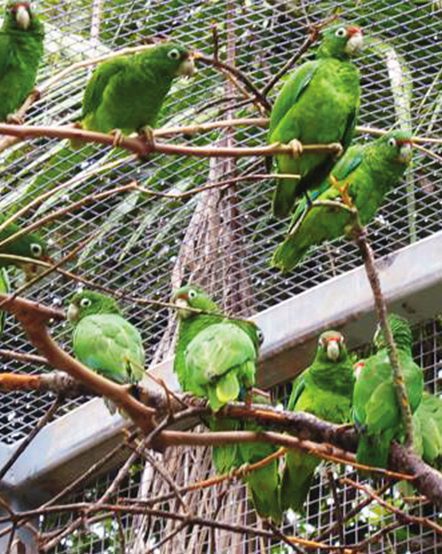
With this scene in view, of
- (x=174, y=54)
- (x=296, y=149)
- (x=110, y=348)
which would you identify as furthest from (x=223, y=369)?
(x=174, y=54)

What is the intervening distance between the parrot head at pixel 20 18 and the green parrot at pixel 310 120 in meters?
0.61

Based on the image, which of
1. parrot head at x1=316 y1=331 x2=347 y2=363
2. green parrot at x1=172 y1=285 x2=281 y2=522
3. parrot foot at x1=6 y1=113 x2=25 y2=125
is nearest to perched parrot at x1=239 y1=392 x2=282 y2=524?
green parrot at x1=172 y1=285 x2=281 y2=522

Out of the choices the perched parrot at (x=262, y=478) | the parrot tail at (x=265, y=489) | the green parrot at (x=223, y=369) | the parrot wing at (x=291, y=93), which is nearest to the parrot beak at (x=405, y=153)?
the parrot wing at (x=291, y=93)

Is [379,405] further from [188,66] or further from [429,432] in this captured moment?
[188,66]

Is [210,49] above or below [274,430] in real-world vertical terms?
above

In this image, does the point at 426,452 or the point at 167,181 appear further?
the point at 167,181

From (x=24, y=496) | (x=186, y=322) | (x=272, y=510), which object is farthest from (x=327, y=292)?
(x=24, y=496)

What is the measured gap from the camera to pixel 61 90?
3238 mm

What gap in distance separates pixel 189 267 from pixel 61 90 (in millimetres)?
561

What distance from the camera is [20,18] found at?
2.85 m

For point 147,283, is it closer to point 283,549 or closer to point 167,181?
point 167,181

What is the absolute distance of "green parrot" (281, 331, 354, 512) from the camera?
275 cm

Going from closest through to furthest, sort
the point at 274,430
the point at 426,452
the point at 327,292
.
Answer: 1. the point at 274,430
2. the point at 426,452
3. the point at 327,292

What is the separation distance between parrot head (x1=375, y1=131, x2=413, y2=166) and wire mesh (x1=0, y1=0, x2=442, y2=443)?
21 centimetres
